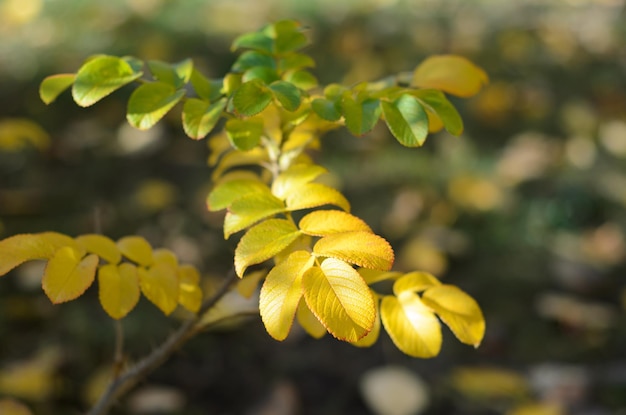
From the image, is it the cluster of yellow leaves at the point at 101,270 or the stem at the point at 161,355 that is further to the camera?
the stem at the point at 161,355

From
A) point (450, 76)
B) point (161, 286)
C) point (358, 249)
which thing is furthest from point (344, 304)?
point (450, 76)

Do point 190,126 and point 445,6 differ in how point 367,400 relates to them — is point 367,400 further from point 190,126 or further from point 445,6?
point 445,6

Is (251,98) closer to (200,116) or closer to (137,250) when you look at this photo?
(200,116)

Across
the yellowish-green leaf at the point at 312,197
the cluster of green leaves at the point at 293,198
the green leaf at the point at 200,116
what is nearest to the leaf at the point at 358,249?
the cluster of green leaves at the point at 293,198

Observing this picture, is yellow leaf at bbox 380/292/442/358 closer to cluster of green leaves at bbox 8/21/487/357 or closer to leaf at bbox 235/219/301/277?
cluster of green leaves at bbox 8/21/487/357

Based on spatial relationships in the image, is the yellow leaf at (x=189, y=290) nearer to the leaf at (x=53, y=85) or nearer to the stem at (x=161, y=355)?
the stem at (x=161, y=355)

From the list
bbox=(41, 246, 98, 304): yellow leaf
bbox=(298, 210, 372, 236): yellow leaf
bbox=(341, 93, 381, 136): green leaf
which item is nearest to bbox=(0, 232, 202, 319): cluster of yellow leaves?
bbox=(41, 246, 98, 304): yellow leaf

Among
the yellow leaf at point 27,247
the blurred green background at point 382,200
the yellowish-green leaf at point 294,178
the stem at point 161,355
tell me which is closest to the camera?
the yellow leaf at point 27,247
